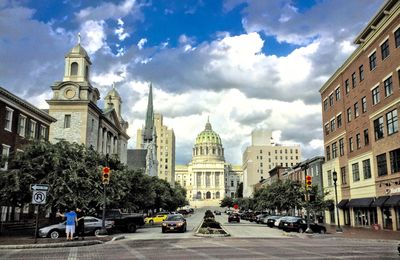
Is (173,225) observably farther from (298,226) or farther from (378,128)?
(378,128)

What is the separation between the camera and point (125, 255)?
56.2 feet

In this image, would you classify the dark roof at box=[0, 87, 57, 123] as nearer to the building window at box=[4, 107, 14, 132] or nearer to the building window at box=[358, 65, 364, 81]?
the building window at box=[4, 107, 14, 132]

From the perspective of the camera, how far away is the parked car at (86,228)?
91.1 feet

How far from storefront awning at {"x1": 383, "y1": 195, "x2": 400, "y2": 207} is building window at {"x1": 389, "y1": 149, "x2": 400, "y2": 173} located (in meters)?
2.32

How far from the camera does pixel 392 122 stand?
3809 centimetres

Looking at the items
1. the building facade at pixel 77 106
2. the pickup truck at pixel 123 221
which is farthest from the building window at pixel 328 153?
the building facade at pixel 77 106

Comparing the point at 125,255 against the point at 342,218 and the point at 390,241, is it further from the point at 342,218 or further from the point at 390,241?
the point at 342,218

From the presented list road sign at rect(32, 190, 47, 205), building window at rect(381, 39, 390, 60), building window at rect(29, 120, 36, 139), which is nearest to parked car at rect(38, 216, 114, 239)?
road sign at rect(32, 190, 47, 205)

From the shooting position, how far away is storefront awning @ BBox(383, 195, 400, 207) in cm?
3528

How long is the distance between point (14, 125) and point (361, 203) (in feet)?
121

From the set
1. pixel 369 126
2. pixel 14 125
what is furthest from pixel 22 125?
pixel 369 126

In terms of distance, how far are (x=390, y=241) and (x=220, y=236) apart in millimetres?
11057

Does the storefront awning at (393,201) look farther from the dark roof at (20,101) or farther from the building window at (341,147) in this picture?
the dark roof at (20,101)

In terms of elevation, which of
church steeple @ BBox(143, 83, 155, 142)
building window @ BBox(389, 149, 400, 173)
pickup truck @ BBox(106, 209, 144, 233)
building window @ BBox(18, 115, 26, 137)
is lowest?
pickup truck @ BBox(106, 209, 144, 233)
